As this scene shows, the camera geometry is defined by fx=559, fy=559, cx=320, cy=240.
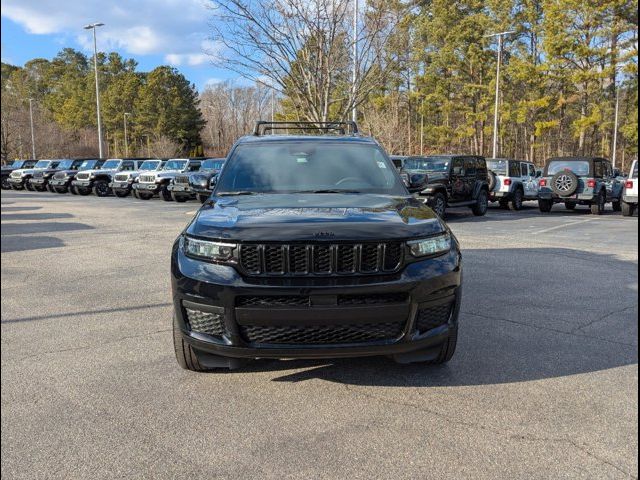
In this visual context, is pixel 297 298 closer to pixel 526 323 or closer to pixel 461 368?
pixel 461 368

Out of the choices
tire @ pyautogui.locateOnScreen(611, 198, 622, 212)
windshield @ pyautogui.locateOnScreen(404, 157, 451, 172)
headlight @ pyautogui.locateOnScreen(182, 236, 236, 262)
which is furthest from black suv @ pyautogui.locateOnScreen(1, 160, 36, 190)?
headlight @ pyautogui.locateOnScreen(182, 236, 236, 262)

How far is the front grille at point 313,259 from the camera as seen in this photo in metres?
3.21

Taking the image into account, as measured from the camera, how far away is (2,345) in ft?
4.14

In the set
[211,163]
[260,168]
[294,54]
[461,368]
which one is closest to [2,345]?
[461,368]

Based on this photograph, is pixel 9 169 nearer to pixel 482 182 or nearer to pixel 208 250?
pixel 482 182

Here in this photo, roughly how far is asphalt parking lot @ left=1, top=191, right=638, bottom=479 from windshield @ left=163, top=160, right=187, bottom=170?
19.0m

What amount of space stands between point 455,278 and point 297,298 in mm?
1049

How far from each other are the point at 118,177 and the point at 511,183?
17.2m

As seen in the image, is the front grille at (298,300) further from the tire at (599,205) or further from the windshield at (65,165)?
the windshield at (65,165)

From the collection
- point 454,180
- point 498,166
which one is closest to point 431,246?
point 454,180

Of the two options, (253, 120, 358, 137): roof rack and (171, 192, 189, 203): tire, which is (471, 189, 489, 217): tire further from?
(171, 192, 189, 203): tire

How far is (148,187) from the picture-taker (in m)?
23.4

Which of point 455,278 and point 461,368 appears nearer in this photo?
point 455,278

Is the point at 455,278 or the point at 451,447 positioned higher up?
the point at 455,278
